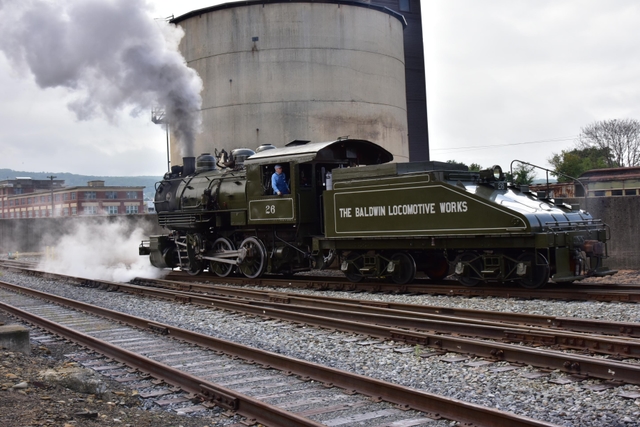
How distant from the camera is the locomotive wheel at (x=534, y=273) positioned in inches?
448

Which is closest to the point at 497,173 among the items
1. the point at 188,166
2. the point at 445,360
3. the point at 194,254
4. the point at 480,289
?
the point at 480,289

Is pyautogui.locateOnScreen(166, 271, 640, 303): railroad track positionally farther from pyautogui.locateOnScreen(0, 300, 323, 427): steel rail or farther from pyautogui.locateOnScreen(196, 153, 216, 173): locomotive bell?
pyautogui.locateOnScreen(0, 300, 323, 427): steel rail

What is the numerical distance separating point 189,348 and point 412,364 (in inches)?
109

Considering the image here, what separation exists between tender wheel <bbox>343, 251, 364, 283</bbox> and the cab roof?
7.31 feet

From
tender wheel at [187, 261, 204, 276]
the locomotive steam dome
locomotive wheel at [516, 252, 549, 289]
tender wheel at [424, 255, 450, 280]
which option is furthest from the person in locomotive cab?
the locomotive steam dome

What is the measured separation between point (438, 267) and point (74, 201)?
72.2 m

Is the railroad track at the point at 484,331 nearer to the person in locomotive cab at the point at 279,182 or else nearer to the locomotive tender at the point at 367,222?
the locomotive tender at the point at 367,222

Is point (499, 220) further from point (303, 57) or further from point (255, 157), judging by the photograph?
point (303, 57)

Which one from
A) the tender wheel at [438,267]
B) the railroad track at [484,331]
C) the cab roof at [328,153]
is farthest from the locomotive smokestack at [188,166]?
the tender wheel at [438,267]

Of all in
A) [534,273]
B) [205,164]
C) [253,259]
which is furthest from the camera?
[205,164]

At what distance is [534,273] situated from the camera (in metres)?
11.6

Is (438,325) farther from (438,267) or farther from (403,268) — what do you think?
(438,267)

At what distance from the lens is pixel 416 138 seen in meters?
37.4

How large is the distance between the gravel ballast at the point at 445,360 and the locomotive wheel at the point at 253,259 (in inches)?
140
